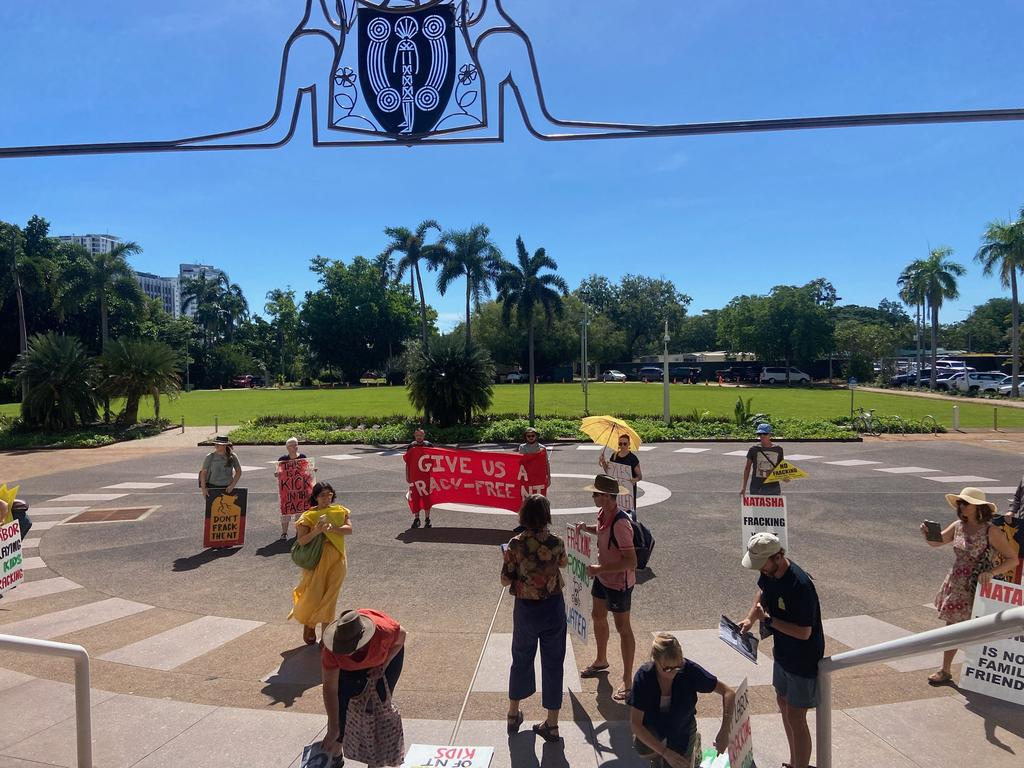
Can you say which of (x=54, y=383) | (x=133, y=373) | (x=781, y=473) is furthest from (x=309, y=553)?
(x=133, y=373)

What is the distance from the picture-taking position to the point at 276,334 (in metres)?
114

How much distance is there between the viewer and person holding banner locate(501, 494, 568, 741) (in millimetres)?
5191

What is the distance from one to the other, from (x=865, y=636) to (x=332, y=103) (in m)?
7.76

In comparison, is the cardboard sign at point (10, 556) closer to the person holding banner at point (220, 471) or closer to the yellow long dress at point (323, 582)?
the person holding banner at point (220, 471)

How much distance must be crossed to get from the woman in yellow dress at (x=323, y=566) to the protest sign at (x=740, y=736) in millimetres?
4158

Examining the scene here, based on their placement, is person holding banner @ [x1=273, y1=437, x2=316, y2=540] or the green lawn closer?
person holding banner @ [x1=273, y1=437, x2=316, y2=540]

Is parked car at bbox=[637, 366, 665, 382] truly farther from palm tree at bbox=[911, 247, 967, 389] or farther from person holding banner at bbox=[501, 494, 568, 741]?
person holding banner at bbox=[501, 494, 568, 741]

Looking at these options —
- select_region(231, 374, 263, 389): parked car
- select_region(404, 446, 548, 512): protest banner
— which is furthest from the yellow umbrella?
select_region(231, 374, 263, 389): parked car

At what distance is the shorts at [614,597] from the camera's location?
618cm

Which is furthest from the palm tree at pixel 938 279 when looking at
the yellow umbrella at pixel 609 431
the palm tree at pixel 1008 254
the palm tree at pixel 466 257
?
the yellow umbrella at pixel 609 431

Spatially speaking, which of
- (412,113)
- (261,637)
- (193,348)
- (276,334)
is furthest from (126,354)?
(276,334)

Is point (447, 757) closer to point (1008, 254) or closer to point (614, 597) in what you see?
point (614, 597)

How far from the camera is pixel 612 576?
621cm

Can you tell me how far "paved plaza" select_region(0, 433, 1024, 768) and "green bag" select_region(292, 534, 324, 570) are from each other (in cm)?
100
